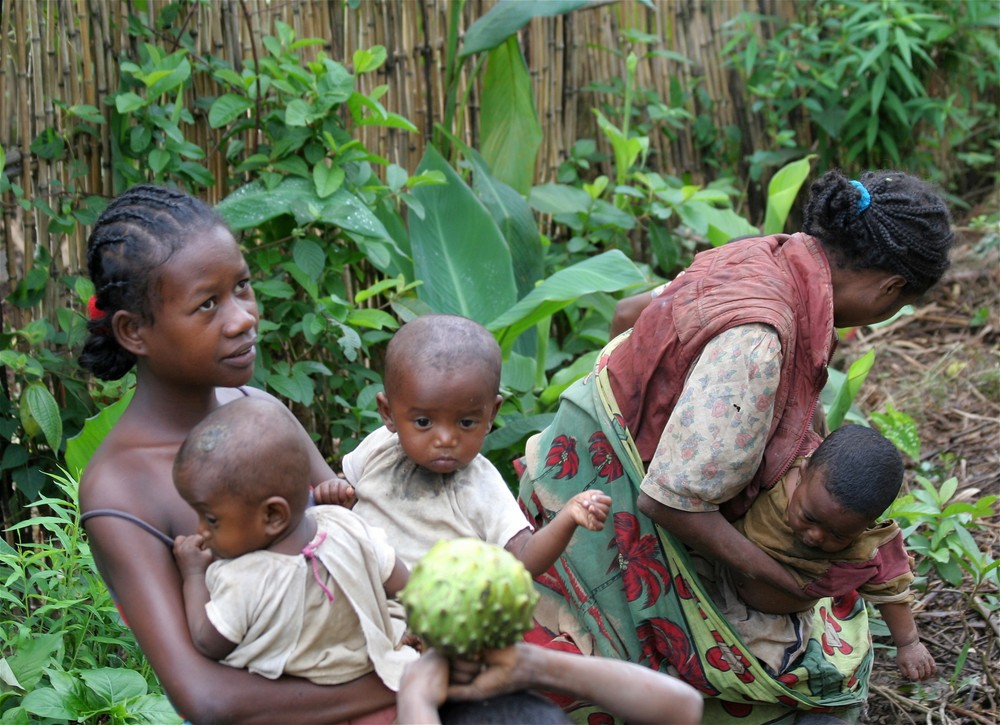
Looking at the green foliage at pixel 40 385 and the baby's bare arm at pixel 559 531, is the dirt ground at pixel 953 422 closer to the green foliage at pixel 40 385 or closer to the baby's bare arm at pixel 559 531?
the baby's bare arm at pixel 559 531

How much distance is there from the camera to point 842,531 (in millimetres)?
2453

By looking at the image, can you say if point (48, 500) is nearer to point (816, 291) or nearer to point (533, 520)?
point (533, 520)

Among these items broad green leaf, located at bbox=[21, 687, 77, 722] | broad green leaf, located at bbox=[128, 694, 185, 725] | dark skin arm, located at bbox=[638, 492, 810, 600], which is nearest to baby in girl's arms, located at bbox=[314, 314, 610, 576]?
dark skin arm, located at bbox=[638, 492, 810, 600]

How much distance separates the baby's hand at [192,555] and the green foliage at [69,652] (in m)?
0.83

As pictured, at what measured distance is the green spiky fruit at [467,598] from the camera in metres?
1.49

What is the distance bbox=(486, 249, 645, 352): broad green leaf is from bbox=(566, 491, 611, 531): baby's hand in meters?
1.65

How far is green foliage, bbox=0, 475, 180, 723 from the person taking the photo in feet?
8.68

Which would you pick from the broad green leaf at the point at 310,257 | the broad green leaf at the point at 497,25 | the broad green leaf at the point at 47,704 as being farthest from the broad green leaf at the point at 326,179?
the broad green leaf at the point at 47,704

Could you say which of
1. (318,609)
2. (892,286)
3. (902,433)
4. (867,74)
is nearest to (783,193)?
(902,433)

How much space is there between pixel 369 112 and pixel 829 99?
290cm

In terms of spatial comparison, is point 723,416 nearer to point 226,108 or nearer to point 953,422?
point 226,108

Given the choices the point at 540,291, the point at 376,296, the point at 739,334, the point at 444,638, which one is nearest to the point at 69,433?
the point at 376,296

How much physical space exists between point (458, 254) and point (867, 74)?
2977 mm

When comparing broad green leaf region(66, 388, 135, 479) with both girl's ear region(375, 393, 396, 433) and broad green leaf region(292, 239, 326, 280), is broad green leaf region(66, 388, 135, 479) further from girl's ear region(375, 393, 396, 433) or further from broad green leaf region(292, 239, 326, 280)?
girl's ear region(375, 393, 396, 433)
